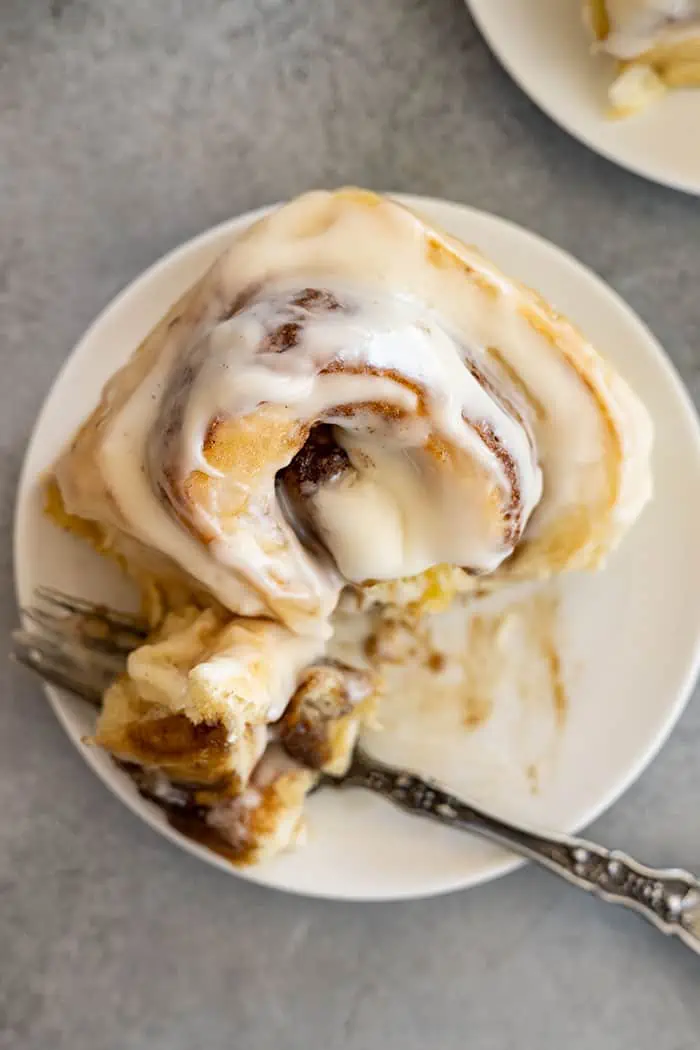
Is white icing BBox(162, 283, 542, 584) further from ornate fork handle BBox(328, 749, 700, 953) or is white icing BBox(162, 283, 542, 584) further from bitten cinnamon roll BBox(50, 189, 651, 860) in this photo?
ornate fork handle BBox(328, 749, 700, 953)

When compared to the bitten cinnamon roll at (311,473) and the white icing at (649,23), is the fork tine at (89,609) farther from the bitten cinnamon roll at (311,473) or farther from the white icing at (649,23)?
the white icing at (649,23)

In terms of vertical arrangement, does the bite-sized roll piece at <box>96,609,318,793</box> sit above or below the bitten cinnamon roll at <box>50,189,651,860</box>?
below

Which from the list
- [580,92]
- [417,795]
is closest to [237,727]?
[417,795]

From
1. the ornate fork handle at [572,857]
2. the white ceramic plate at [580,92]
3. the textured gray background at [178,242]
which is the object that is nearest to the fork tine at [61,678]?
the textured gray background at [178,242]

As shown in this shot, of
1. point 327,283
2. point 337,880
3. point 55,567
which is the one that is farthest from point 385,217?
point 337,880

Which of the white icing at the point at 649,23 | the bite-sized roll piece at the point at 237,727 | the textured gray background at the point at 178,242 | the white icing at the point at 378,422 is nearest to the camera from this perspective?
the white icing at the point at 378,422

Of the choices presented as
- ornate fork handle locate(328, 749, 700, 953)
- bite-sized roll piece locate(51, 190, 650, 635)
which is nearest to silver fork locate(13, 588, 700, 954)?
ornate fork handle locate(328, 749, 700, 953)
